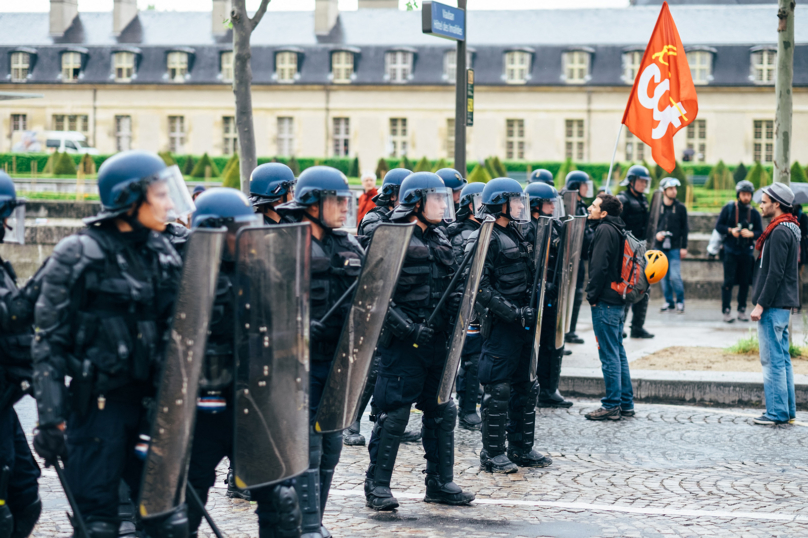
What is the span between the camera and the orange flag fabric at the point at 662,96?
32.4 feet

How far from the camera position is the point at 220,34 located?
44.3m

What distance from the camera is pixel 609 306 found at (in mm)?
7668

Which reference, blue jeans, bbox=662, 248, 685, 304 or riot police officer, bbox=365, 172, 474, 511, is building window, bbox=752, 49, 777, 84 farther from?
riot police officer, bbox=365, 172, 474, 511

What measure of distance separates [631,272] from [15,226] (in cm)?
477

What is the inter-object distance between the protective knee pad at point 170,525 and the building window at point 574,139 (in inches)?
1553

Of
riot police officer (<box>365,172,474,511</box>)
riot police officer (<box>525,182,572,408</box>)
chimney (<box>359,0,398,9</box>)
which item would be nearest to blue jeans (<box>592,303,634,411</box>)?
riot police officer (<box>525,182,572,408</box>)

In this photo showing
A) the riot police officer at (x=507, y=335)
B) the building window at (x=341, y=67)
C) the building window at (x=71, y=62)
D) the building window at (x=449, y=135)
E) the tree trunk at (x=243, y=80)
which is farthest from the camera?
the building window at (x=71, y=62)

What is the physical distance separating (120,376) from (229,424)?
0.49 m

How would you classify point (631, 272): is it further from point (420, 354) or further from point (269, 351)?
point (269, 351)

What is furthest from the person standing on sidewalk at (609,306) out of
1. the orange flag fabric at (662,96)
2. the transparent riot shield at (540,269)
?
the orange flag fabric at (662,96)

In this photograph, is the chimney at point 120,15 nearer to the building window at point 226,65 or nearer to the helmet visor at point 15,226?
the building window at point 226,65

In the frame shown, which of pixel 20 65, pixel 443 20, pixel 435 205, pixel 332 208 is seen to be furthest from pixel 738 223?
pixel 20 65

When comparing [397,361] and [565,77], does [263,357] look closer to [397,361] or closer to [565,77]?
[397,361]

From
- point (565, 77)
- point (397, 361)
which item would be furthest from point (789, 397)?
point (565, 77)
